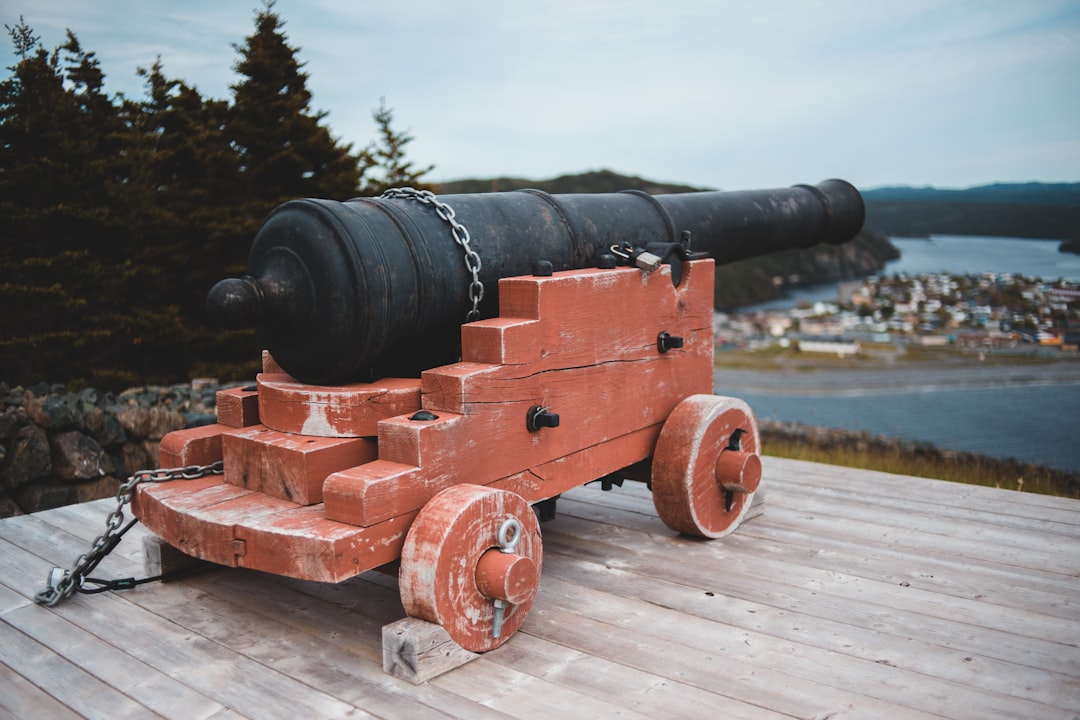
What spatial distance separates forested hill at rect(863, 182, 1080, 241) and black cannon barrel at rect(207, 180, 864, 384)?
Result: 4.67 m

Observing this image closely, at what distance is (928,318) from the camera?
21.9 feet

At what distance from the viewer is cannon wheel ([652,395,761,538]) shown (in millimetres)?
3363

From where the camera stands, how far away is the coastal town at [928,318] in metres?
6.08

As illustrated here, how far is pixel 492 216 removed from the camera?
2.98m

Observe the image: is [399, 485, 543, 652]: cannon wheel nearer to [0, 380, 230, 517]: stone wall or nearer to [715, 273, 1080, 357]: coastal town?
[0, 380, 230, 517]: stone wall

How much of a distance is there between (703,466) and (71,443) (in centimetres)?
310

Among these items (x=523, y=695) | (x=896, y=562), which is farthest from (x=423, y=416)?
(x=896, y=562)

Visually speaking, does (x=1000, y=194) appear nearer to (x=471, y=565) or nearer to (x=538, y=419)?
(x=538, y=419)

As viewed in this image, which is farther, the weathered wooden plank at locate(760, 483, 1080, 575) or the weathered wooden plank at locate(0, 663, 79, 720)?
the weathered wooden plank at locate(760, 483, 1080, 575)

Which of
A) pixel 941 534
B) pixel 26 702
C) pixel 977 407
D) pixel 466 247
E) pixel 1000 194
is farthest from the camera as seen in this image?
pixel 1000 194

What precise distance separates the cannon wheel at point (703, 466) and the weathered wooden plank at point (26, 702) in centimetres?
Answer: 203

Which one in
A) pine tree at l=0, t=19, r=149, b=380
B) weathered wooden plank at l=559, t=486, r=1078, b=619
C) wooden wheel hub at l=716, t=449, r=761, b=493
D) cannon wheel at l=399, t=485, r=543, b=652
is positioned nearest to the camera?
cannon wheel at l=399, t=485, r=543, b=652

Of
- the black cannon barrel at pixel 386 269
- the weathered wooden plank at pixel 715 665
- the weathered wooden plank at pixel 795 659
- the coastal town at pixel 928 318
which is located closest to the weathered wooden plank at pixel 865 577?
the weathered wooden plank at pixel 795 659

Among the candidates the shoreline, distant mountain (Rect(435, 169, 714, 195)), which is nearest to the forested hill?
the shoreline
